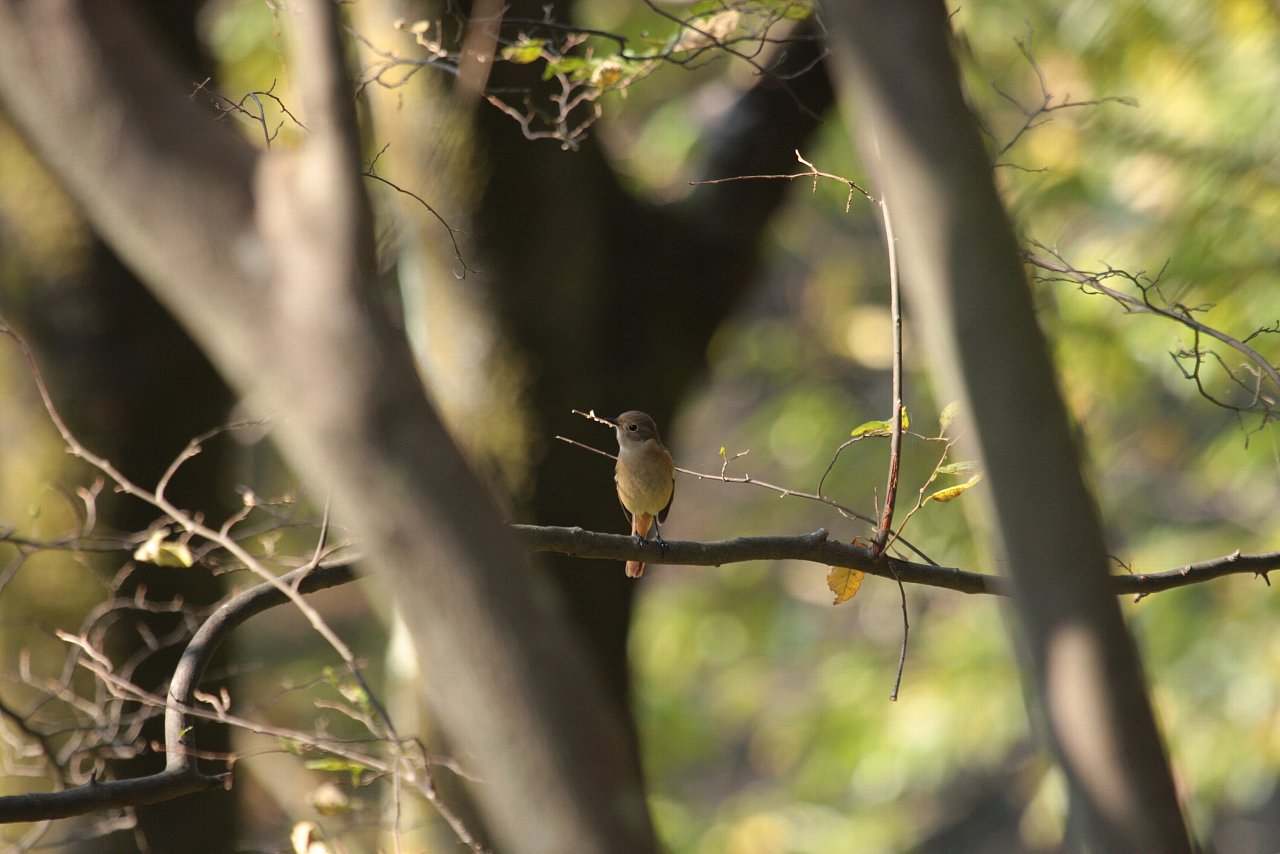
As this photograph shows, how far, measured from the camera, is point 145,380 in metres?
4.07

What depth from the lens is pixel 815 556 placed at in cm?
216

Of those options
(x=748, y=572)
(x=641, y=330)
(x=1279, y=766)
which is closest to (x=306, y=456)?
(x=641, y=330)

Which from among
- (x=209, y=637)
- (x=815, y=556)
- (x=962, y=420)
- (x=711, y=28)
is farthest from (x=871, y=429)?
(x=209, y=637)

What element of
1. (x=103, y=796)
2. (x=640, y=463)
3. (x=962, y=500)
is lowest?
(x=103, y=796)

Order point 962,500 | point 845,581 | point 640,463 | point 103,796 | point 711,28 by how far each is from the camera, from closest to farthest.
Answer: point 103,796 → point 845,581 → point 711,28 → point 640,463 → point 962,500

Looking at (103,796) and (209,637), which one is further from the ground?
(209,637)

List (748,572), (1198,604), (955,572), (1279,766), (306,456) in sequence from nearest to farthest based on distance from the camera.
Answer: (306,456)
(955,572)
(1279,766)
(1198,604)
(748,572)

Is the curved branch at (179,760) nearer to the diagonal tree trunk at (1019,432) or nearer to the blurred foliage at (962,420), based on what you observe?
the diagonal tree trunk at (1019,432)

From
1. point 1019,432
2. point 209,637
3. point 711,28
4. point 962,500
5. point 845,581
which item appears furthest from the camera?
point 962,500

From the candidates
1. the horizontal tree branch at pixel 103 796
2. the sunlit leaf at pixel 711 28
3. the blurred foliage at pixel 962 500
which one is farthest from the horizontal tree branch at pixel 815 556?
the sunlit leaf at pixel 711 28

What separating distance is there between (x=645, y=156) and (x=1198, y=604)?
549cm

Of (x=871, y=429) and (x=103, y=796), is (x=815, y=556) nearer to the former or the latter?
(x=871, y=429)

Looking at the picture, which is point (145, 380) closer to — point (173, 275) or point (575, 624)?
point (575, 624)

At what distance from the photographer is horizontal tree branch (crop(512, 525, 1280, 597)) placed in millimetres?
2158
